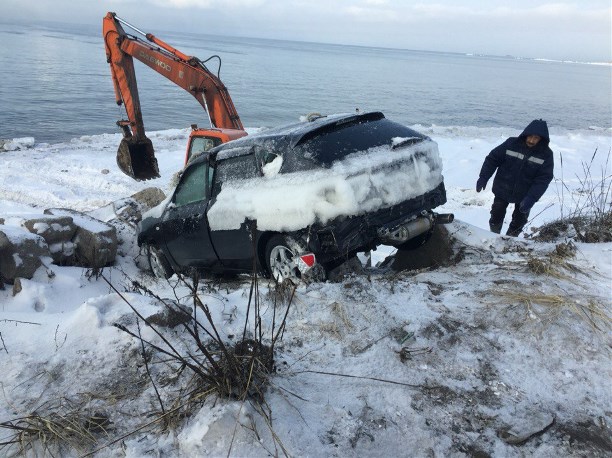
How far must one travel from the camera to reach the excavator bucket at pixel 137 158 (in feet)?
28.4

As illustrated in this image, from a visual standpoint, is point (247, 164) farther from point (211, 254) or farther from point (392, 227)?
point (392, 227)

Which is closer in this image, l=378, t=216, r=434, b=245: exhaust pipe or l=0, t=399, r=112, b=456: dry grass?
l=0, t=399, r=112, b=456: dry grass

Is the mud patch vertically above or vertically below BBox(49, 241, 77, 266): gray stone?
above

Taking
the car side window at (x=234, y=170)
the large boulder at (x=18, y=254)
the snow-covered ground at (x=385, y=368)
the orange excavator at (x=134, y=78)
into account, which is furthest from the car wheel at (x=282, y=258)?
the orange excavator at (x=134, y=78)

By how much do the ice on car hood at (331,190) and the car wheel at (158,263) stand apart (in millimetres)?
1551

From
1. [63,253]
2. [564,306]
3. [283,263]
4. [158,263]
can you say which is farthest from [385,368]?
[63,253]

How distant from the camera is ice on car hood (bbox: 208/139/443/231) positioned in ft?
12.0

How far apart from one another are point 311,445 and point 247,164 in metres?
2.96

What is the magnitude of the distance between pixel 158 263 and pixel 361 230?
3271 millimetres

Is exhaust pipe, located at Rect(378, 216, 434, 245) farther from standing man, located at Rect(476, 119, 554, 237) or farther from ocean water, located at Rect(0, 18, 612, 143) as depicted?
ocean water, located at Rect(0, 18, 612, 143)

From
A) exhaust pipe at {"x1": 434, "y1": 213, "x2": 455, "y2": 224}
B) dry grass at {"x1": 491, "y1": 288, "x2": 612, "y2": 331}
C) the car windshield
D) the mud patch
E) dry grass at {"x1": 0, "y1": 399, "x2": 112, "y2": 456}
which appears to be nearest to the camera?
dry grass at {"x1": 0, "y1": 399, "x2": 112, "y2": 456}

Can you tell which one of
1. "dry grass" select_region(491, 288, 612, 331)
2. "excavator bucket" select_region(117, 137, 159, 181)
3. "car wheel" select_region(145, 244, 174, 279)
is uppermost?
"dry grass" select_region(491, 288, 612, 331)

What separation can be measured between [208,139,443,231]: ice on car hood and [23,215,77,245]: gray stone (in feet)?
8.23

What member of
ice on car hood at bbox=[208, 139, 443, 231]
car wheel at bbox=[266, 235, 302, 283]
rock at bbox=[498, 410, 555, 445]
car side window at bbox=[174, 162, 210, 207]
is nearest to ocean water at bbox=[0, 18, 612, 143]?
A: car side window at bbox=[174, 162, 210, 207]
